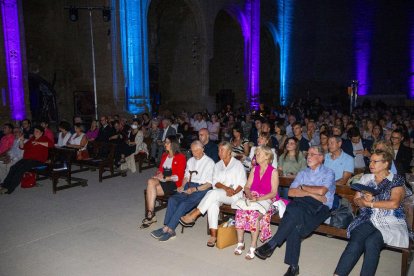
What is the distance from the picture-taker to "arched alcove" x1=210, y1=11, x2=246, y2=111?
22.3m

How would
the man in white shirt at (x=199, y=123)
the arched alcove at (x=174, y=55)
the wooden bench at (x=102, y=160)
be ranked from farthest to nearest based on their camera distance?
the arched alcove at (x=174, y=55), the man in white shirt at (x=199, y=123), the wooden bench at (x=102, y=160)

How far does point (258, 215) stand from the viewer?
4.22 metres

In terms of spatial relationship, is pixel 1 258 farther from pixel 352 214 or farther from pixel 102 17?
pixel 102 17

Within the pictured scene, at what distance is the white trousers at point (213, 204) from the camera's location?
4.57 metres

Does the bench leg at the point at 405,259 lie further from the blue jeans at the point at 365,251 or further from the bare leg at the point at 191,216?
the bare leg at the point at 191,216

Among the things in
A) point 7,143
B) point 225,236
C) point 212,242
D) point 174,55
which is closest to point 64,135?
point 7,143

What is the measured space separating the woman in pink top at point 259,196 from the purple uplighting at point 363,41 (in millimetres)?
22359

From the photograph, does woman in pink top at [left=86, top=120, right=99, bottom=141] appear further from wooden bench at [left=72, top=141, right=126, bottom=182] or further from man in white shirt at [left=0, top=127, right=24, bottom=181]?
man in white shirt at [left=0, top=127, right=24, bottom=181]

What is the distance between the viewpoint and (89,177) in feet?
27.6

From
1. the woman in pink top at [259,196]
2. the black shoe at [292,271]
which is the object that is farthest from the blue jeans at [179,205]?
the black shoe at [292,271]

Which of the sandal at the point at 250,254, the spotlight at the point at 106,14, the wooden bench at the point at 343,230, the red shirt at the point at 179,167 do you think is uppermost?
the spotlight at the point at 106,14

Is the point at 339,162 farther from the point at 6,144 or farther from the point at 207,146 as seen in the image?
the point at 6,144

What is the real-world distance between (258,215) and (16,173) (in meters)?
5.41

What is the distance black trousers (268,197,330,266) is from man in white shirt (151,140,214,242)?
1.37m
